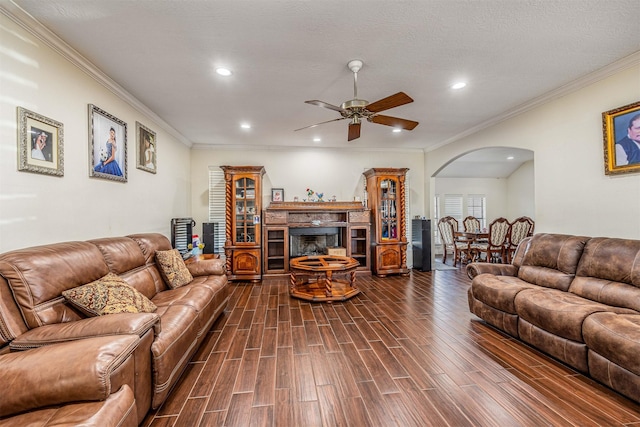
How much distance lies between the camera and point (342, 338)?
2.79m

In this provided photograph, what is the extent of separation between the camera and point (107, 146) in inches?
116

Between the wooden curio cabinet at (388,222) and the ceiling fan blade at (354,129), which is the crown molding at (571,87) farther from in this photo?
the ceiling fan blade at (354,129)

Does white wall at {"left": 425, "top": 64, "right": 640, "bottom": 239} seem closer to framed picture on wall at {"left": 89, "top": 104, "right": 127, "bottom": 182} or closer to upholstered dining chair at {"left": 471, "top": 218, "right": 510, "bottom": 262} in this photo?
upholstered dining chair at {"left": 471, "top": 218, "right": 510, "bottom": 262}

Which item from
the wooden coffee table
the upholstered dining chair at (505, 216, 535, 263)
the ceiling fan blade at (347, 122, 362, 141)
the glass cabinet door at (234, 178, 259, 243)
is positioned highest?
the ceiling fan blade at (347, 122, 362, 141)

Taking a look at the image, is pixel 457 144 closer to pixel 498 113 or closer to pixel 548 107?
pixel 498 113

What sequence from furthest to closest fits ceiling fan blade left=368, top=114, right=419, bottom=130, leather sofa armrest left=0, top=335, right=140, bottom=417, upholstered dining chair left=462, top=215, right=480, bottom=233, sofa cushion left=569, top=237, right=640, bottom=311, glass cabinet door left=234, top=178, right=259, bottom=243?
upholstered dining chair left=462, top=215, right=480, bottom=233, glass cabinet door left=234, top=178, right=259, bottom=243, ceiling fan blade left=368, top=114, right=419, bottom=130, sofa cushion left=569, top=237, right=640, bottom=311, leather sofa armrest left=0, top=335, right=140, bottom=417

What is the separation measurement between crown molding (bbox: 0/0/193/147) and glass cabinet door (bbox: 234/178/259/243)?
6.50 ft

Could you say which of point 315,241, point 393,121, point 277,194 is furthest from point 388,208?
point 393,121

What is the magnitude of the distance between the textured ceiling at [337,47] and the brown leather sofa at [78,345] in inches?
71.2

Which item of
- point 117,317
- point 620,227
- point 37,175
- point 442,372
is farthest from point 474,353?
point 37,175

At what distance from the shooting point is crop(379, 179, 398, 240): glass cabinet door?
5.64m

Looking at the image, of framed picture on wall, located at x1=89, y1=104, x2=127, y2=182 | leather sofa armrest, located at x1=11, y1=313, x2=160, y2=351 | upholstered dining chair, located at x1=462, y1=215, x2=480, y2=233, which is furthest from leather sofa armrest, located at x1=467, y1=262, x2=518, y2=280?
framed picture on wall, located at x1=89, y1=104, x2=127, y2=182

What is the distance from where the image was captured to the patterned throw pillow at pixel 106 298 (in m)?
1.82

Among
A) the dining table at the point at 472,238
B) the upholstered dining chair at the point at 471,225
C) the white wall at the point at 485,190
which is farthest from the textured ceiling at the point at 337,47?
the white wall at the point at 485,190
